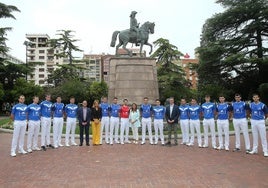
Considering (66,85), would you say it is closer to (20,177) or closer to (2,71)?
(2,71)

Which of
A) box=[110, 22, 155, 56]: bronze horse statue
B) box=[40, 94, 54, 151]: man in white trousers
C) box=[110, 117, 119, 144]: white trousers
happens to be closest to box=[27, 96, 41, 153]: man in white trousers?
box=[40, 94, 54, 151]: man in white trousers

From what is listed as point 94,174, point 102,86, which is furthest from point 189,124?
point 102,86

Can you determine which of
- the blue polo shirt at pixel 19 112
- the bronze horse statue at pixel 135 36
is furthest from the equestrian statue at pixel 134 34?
the blue polo shirt at pixel 19 112

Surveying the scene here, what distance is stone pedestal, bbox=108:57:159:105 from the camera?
19.1 meters

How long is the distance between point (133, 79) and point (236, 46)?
17.9 metres

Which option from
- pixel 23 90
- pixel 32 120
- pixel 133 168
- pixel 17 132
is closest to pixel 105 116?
pixel 32 120

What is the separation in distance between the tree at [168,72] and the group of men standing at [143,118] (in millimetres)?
A: 27237

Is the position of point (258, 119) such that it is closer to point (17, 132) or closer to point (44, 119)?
point (44, 119)

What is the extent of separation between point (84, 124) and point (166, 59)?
3159cm

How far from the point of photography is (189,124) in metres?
13.3

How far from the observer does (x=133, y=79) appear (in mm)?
19281

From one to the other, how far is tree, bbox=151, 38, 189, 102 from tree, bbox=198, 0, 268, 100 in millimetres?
6594

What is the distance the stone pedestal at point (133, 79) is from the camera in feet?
62.5

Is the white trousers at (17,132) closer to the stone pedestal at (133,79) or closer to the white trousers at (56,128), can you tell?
the white trousers at (56,128)
